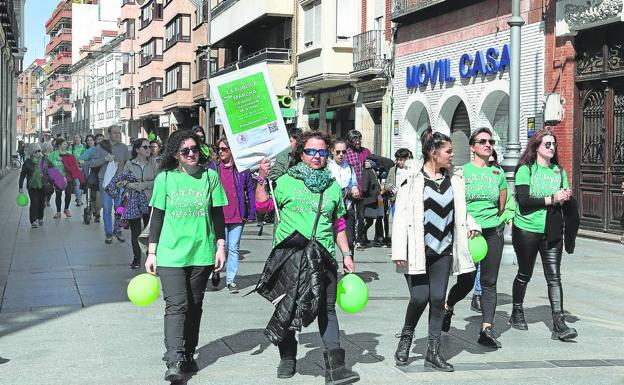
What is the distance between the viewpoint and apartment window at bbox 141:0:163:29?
65750mm

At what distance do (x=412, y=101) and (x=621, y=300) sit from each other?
1562 cm

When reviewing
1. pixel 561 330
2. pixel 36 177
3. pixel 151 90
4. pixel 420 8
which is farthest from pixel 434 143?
pixel 151 90

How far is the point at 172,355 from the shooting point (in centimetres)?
638

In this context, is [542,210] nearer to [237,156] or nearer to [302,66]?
[237,156]

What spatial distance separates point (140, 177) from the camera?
12812 mm

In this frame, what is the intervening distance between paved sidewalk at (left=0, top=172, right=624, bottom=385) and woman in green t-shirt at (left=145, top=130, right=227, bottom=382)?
465 mm

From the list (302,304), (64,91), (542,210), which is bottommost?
(302,304)

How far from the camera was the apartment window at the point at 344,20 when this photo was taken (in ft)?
96.8

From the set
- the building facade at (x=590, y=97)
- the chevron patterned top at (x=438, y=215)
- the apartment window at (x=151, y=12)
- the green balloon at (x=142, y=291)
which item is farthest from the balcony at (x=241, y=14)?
the green balloon at (x=142, y=291)

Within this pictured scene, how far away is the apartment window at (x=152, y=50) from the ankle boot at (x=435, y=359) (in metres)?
60.2

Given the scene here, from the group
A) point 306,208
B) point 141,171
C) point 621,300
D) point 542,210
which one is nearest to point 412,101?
point 141,171

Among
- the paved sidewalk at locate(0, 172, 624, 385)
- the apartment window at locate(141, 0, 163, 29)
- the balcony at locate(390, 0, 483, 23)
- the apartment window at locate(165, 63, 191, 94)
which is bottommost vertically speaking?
the paved sidewalk at locate(0, 172, 624, 385)

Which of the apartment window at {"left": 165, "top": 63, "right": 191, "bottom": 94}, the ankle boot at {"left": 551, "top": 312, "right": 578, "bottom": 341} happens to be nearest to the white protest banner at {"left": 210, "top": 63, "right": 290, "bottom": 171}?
the ankle boot at {"left": 551, "top": 312, "right": 578, "bottom": 341}

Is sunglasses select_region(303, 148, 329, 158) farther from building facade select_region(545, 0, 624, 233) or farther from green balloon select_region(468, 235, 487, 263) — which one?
building facade select_region(545, 0, 624, 233)
